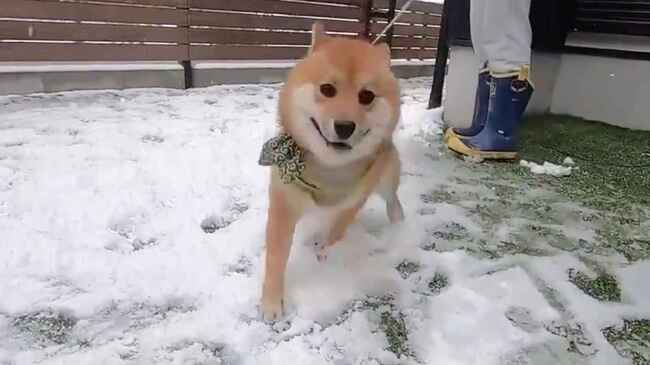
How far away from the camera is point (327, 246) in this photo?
4.52 ft

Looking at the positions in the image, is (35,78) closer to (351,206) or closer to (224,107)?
(224,107)

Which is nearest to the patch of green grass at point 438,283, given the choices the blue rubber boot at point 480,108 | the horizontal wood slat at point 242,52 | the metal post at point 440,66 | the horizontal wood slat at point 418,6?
the blue rubber boot at point 480,108

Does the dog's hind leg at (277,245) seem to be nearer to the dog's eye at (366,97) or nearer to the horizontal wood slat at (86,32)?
the dog's eye at (366,97)

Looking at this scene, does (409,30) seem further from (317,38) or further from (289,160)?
(289,160)

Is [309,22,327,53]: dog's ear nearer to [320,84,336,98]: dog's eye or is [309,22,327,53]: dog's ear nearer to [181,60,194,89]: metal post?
[320,84,336,98]: dog's eye

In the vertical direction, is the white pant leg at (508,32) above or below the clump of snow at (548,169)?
above

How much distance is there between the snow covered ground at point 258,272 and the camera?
1.02m

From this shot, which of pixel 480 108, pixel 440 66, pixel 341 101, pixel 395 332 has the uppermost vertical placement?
pixel 341 101

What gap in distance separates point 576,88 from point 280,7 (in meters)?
Result: 2.09

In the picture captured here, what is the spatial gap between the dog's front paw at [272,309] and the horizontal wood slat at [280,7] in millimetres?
2657

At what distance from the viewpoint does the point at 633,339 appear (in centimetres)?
109

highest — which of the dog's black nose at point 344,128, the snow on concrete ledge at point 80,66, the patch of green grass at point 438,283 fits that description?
the dog's black nose at point 344,128

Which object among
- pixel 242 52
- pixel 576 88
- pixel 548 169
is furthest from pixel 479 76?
pixel 242 52

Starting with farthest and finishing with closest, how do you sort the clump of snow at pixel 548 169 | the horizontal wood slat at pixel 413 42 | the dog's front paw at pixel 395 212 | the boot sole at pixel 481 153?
the horizontal wood slat at pixel 413 42 → the boot sole at pixel 481 153 → the clump of snow at pixel 548 169 → the dog's front paw at pixel 395 212
